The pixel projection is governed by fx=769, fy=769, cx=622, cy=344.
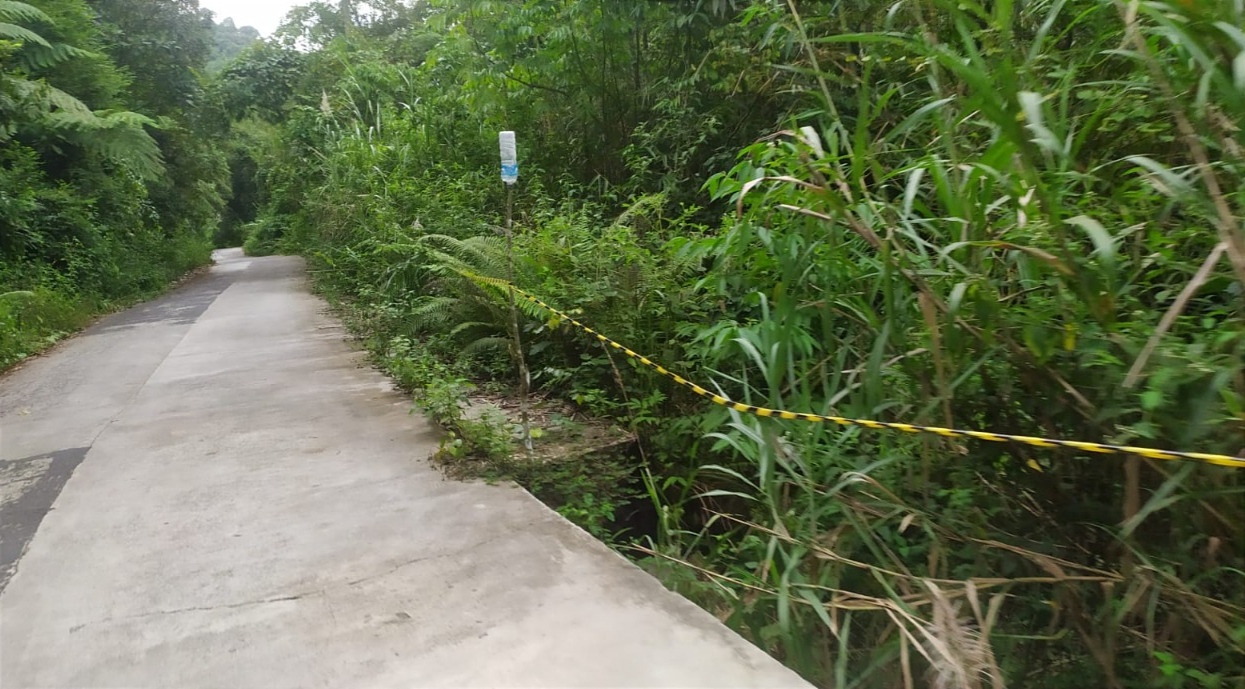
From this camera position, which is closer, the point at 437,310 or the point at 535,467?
the point at 535,467

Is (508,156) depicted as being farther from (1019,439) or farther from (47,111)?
(47,111)

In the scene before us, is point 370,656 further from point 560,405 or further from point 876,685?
point 560,405

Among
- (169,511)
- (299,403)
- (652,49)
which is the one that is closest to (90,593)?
(169,511)

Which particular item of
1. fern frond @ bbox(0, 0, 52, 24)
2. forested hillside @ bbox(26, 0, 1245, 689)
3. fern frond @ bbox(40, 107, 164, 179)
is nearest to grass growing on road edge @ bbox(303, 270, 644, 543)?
forested hillside @ bbox(26, 0, 1245, 689)

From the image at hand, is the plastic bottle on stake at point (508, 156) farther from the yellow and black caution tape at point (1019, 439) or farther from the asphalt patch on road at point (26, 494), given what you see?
the asphalt patch on road at point (26, 494)

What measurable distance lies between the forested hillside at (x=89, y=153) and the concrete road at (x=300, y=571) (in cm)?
480

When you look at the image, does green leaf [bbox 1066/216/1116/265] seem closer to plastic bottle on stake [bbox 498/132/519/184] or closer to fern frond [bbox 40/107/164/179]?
plastic bottle on stake [bbox 498/132/519/184]

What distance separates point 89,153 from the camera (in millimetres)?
13336

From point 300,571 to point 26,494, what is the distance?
2.18m

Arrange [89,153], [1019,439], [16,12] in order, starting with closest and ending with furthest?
[1019,439], [16,12], [89,153]

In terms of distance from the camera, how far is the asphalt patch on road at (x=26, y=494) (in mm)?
3439

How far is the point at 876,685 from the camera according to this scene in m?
2.48

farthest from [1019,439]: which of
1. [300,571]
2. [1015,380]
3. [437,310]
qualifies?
[437,310]

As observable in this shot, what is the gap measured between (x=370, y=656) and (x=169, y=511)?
1.91 metres
